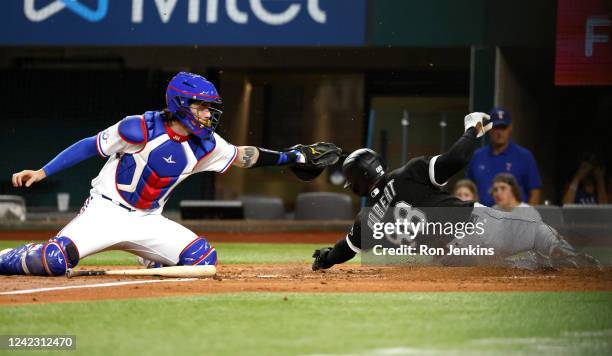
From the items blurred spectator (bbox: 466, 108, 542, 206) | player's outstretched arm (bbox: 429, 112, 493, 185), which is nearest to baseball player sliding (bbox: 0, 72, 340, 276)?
player's outstretched arm (bbox: 429, 112, 493, 185)

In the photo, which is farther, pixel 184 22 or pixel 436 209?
pixel 184 22

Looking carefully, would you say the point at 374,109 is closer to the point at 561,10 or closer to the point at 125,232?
the point at 561,10

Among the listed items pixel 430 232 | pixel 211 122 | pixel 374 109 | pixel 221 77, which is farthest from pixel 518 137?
pixel 211 122

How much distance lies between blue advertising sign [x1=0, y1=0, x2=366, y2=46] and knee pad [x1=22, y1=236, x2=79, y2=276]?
7.44m

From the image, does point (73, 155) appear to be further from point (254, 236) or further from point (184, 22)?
point (254, 236)

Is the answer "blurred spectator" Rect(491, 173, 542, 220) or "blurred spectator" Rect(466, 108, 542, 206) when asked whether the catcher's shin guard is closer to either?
"blurred spectator" Rect(491, 173, 542, 220)

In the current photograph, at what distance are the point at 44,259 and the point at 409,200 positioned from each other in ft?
8.43

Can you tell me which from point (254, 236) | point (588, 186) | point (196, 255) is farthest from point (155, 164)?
point (588, 186)

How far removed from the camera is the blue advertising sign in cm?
1389

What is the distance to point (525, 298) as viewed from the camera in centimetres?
593

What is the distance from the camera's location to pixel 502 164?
1129 centimetres

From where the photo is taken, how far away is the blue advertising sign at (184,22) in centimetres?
1389

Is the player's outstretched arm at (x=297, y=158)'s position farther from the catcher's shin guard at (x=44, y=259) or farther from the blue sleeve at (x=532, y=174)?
the blue sleeve at (x=532, y=174)

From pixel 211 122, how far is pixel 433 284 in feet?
6.28
